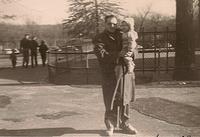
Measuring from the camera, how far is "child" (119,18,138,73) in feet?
21.9

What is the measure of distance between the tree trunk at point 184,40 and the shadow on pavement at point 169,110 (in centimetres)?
351

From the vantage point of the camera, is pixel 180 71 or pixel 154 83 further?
pixel 180 71

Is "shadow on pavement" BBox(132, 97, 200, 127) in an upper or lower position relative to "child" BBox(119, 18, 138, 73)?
lower

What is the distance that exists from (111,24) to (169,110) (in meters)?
3.02

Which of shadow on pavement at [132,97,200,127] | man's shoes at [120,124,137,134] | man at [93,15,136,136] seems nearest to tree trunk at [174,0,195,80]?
shadow on pavement at [132,97,200,127]

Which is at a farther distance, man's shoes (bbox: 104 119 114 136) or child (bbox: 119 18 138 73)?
man's shoes (bbox: 104 119 114 136)

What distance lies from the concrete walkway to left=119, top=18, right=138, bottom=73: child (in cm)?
121

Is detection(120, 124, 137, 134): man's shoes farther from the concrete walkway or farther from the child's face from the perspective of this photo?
the child's face

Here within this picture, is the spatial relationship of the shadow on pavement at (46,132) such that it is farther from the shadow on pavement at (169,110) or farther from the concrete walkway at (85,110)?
the shadow on pavement at (169,110)

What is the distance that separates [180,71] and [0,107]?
6.26 meters

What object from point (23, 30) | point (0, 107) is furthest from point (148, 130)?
point (23, 30)

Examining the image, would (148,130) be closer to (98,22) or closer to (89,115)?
(89,115)

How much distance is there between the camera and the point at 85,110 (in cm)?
916

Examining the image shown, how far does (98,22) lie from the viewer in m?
19.4
